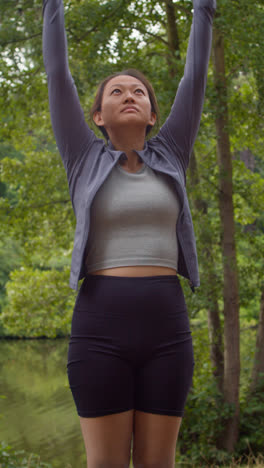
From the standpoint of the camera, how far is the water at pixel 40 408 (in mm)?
9062

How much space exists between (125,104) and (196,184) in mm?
5359

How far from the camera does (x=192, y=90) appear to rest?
186 cm

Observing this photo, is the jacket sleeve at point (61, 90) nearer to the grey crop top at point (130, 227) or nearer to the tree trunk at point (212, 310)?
the grey crop top at point (130, 227)

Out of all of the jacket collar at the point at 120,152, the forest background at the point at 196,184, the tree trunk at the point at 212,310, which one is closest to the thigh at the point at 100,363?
the jacket collar at the point at 120,152

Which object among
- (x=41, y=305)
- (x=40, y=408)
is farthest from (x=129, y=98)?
(x=40, y=408)

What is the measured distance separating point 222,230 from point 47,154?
3.48 m

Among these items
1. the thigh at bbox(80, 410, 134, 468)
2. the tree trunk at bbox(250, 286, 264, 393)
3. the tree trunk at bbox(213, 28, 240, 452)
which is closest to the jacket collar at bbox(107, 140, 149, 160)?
the thigh at bbox(80, 410, 134, 468)

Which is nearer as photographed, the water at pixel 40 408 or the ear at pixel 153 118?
the ear at pixel 153 118

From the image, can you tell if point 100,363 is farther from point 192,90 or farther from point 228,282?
point 228,282

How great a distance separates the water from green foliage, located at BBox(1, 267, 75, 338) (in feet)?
2.99

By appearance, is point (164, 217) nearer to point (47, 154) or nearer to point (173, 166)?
point (173, 166)

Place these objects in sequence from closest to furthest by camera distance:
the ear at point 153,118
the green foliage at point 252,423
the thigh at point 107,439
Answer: the thigh at point 107,439 → the ear at point 153,118 → the green foliage at point 252,423

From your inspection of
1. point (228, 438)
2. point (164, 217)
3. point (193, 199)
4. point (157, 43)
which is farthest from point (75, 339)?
point (157, 43)

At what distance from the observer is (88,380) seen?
5.02ft
